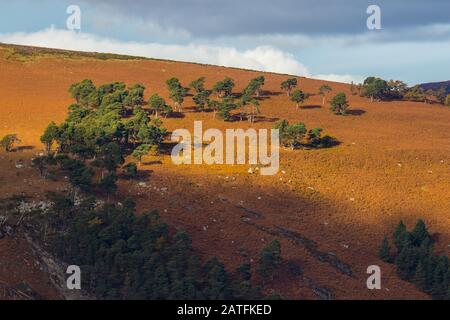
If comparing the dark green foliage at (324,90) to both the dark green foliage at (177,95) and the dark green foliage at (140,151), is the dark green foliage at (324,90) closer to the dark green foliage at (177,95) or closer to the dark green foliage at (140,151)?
the dark green foliage at (177,95)

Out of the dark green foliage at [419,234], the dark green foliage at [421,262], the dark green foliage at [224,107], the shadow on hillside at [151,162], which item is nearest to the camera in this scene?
the dark green foliage at [421,262]

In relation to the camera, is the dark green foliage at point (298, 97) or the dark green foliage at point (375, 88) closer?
the dark green foliage at point (298, 97)

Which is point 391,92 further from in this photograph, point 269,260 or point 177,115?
point 269,260

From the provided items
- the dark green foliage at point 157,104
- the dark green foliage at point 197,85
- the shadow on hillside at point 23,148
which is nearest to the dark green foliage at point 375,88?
the dark green foliage at point 197,85

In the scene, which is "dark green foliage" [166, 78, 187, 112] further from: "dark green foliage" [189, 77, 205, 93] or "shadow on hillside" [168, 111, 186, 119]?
"dark green foliage" [189, 77, 205, 93]

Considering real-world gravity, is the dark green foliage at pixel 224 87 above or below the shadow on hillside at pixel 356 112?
above

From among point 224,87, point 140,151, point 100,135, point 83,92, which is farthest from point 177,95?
point 100,135

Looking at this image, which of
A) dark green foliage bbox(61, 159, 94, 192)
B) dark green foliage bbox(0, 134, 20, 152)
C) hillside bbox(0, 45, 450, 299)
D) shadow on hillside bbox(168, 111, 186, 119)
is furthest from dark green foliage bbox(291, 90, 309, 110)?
dark green foliage bbox(61, 159, 94, 192)
